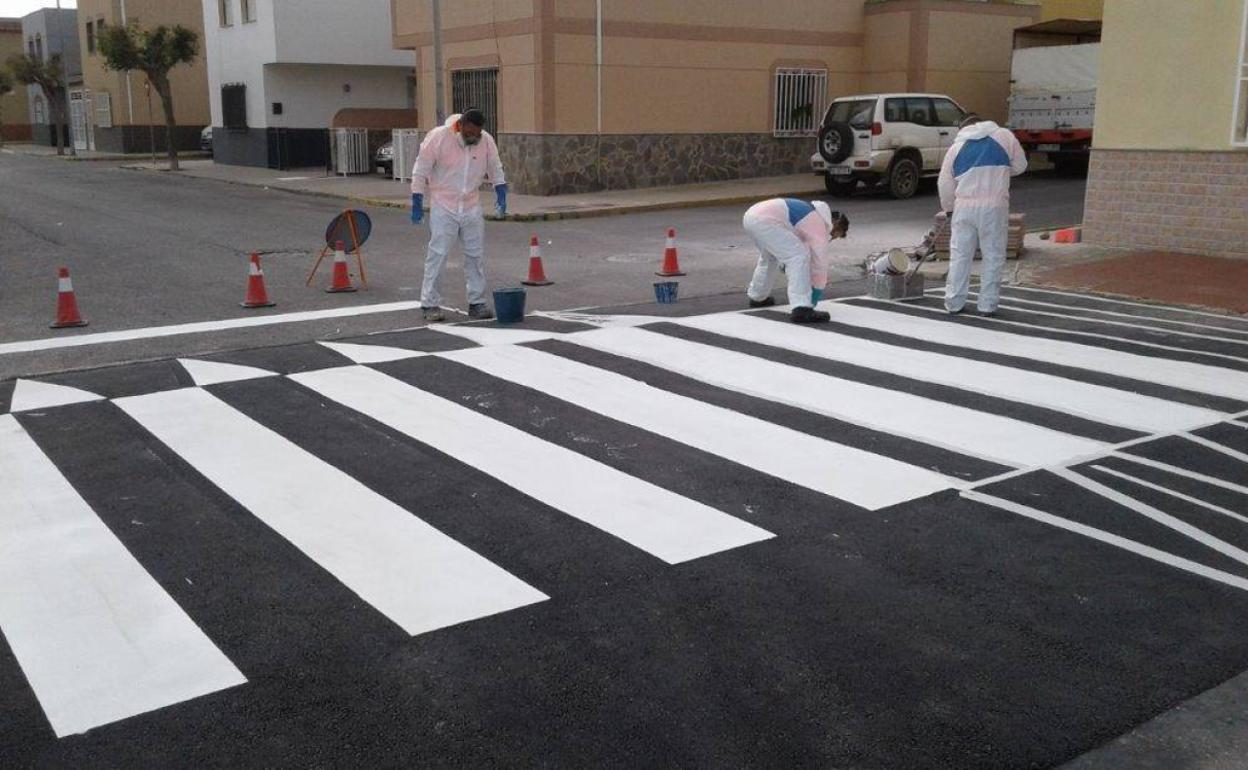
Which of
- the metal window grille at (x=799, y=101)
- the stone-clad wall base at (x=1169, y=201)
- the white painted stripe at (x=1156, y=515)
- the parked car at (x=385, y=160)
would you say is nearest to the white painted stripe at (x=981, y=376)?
the white painted stripe at (x=1156, y=515)

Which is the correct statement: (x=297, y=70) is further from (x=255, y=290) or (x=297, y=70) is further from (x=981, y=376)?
(x=981, y=376)

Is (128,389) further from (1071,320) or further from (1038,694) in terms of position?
(1071,320)

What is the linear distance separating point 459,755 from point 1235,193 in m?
13.2

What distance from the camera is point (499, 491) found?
20.3 ft

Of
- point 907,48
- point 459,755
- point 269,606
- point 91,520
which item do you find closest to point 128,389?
point 91,520

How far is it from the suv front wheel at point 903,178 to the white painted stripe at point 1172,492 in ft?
59.0

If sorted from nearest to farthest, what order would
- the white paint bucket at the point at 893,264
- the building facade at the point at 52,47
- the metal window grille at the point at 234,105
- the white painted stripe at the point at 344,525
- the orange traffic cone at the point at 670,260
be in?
1. the white painted stripe at the point at 344,525
2. the white paint bucket at the point at 893,264
3. the orange traffic cone at the point at 670,260
4. the metal window grille at the point at 234,105
5. the building facade at the point at 52,47

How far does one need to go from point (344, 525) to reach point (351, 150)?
3022cm

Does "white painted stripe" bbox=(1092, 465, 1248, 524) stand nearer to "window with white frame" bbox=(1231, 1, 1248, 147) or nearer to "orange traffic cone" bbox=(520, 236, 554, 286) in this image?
"orange traffic cone" bbox=(520, 236, 554, 286)

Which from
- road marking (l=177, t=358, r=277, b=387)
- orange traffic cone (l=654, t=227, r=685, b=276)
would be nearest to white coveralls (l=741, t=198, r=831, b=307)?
orange traffic cone (l=654, t=227, r=685, b=276)

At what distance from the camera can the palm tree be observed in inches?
1532

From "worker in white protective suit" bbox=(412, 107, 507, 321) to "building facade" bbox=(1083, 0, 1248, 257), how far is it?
838 cm

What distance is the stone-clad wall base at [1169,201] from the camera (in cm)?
1395

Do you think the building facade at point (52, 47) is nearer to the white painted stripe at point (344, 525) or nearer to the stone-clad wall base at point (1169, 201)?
the stone-clad wall base at point (1169, 201)
